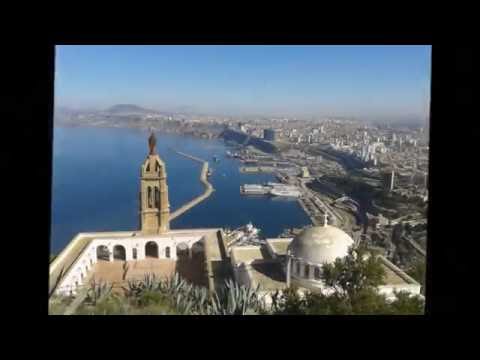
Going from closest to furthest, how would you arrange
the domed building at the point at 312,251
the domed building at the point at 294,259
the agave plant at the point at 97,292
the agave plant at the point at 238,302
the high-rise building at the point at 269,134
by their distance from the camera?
1. the agave plant at the point at 97,292
2. the agave plant at the point at 238,302
3. the domed building at the point at 294,259
4. the domed building at the point at 312,251
5. the high-rise building at the point at 269,134

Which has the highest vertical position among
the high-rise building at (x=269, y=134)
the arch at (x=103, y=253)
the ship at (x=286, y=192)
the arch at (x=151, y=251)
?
the high-rise building at (x=269, y=134)

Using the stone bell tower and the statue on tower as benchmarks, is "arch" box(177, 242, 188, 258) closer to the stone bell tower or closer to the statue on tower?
the stone bell tower

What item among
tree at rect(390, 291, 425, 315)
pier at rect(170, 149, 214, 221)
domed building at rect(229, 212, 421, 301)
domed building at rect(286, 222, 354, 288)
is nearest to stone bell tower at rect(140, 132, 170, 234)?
pier at rect(170, 149, 214, 221)

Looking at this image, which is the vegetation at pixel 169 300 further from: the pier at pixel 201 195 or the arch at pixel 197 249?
the pier at pixel 201 195

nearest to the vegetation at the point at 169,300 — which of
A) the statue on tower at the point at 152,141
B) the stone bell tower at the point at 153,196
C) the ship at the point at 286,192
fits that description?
the stone bell tower at the point at 153,196
